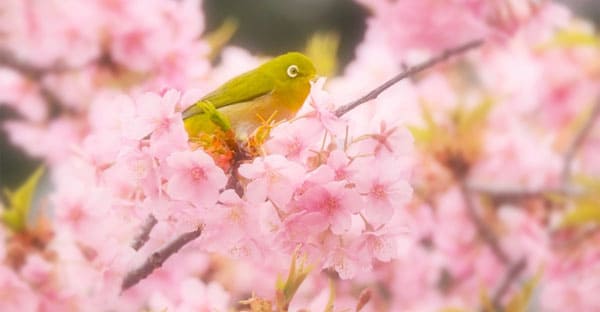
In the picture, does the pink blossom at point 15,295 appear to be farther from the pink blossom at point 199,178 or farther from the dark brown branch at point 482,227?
the dark brown branch at point 482,227

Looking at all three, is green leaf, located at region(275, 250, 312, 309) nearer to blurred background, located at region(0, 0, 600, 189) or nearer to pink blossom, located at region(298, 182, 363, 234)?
pink blossom, located at region(298, 182, 363, 234)

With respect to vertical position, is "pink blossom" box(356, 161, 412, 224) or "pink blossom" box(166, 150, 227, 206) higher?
"pink blossom" box(356, 161, 412, 224)

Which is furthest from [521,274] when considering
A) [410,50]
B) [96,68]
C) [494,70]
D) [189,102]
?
[189,102]

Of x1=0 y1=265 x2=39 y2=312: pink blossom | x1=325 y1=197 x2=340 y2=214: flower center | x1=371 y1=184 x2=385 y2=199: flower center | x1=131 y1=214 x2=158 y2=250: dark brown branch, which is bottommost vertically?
x1=325 y1=197 x2=340 y2=214: flower center

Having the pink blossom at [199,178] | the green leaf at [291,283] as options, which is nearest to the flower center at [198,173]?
the pink blossom at [199,178]

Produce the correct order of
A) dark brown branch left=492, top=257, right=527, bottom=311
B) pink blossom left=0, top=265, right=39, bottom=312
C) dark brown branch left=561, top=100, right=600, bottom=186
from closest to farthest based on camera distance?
pink blossom left=0, top=265, right=39, bottom=312 → dark brown branch left=492, top=257, right=527, bottom=311 → dark brown branch left=561, top=100, right=600, bottom=186

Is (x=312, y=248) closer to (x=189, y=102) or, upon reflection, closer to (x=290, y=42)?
(x=189, y=102)

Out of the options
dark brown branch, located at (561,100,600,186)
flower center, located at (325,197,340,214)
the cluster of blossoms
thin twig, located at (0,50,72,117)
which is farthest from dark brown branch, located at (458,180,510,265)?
flower center, located at (325,197,340,214)

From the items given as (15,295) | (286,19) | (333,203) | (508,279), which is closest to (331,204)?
(333,203)
